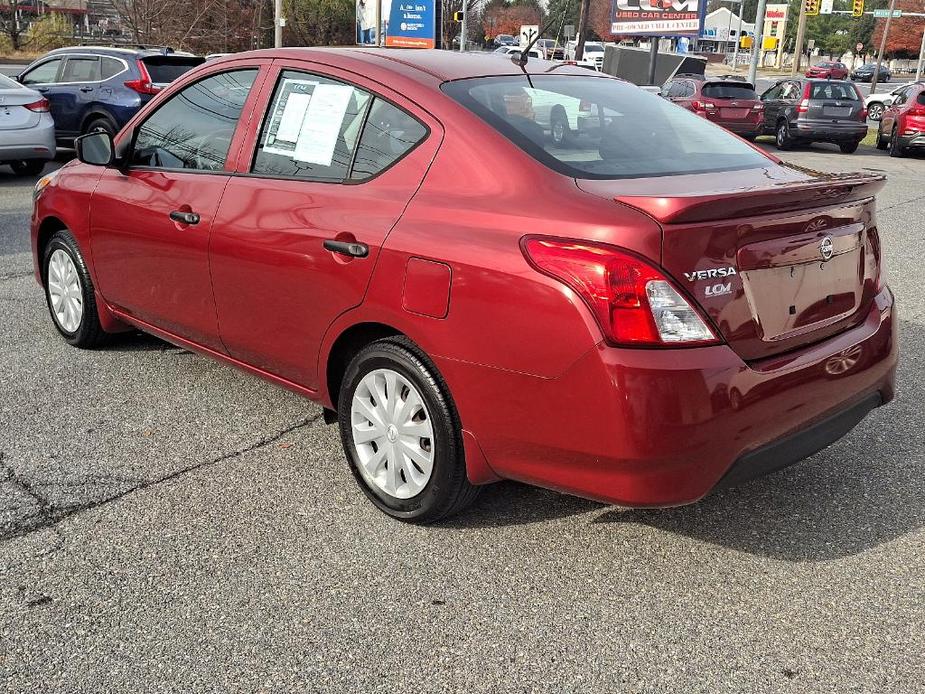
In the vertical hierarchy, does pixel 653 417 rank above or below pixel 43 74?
above

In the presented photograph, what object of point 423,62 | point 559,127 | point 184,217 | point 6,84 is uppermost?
point 423,62

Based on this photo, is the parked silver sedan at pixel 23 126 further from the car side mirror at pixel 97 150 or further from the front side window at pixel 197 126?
the front side window at pixel 197 126

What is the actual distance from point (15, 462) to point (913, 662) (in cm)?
337

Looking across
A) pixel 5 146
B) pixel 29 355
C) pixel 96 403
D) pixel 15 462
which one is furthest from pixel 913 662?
pixel 5 146

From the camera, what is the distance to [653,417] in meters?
2.75

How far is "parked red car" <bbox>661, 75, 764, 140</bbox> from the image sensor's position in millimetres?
21875

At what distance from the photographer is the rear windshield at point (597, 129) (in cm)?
331

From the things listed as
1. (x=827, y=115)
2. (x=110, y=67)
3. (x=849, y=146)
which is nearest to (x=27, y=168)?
(x=110, y=67)

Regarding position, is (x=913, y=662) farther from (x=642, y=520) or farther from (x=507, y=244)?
(x=507, y=244)

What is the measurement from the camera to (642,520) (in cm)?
355

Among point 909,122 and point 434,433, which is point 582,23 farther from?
point 434,433

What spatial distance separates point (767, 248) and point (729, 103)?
2035 cm

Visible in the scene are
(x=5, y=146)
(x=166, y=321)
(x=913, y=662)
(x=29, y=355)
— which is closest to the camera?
(x=913, y=662)

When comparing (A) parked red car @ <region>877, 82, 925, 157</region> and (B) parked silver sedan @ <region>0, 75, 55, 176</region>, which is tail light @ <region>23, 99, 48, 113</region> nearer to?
(B) parked silver sedan @ <region>0, 75, 55, 176</region>
